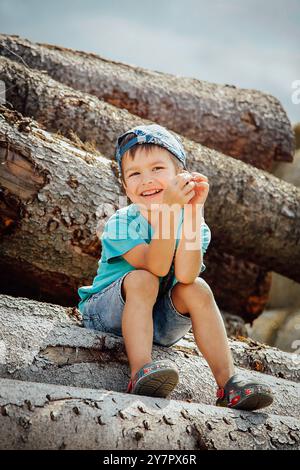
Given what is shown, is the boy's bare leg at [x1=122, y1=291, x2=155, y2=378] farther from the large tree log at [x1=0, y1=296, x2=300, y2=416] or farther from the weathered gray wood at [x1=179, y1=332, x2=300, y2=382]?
the weathered gray wood at [x1=179, y1=332, x2=300, y2=382]

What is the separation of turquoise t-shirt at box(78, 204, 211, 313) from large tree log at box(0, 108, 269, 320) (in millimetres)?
458

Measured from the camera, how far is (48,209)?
108 inches

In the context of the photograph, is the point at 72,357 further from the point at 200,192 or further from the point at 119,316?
the point at 200,192

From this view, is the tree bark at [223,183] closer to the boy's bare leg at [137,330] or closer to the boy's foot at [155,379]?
the boy's bare leg at [137,330]

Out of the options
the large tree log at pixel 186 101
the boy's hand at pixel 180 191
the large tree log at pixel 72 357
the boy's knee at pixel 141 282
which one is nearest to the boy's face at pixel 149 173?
the boy's hand at pixel 180 191

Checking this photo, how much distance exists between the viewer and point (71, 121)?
3.51m

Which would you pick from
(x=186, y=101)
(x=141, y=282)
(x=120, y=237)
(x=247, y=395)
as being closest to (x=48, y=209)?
(x=120, y=237)

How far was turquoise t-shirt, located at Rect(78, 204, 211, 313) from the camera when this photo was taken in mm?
2160

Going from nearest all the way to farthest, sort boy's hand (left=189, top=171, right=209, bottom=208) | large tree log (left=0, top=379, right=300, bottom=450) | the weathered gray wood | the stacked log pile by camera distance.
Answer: large tree log (left=0, top=379, right=300, bottom=450) < the stacked log pile < boy's hand (left=189, top=171, right=209, bottom=208) < the weathered gray wood

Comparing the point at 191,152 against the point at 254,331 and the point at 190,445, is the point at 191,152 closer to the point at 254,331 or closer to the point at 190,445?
the point at 190,445

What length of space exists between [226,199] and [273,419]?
2.10m

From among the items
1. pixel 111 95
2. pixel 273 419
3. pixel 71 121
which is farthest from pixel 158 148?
pixel 111 95

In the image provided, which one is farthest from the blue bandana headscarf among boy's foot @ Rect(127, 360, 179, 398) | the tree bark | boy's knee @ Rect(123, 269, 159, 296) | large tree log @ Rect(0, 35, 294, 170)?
large tree log @ Rect(0, 35, 294, 170)
